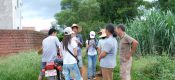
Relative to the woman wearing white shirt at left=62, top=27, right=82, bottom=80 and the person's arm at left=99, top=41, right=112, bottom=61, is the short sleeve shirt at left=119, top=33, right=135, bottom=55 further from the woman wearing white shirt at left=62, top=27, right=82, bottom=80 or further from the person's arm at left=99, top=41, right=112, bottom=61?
the woman wearing white shirt at left=62, top=27, right=82, bottom=80

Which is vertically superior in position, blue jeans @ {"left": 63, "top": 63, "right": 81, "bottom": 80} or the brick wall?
the brick wall

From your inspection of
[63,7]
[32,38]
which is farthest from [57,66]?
[63,7]

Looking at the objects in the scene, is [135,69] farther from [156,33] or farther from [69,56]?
[69,56]

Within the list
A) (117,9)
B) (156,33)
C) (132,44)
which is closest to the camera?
(132,44)

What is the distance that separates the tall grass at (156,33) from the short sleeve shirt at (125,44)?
579 cm

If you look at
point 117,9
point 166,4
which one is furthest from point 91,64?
point 117,9

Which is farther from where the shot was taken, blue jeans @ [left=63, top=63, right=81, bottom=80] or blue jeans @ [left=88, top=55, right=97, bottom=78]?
blue jeans @ [left=88, top=55, right=97, bottom=78]

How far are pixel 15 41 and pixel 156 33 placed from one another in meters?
5.81

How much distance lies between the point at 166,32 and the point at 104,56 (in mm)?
6814

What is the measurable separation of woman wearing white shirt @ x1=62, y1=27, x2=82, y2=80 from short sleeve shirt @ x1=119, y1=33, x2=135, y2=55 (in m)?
1.29

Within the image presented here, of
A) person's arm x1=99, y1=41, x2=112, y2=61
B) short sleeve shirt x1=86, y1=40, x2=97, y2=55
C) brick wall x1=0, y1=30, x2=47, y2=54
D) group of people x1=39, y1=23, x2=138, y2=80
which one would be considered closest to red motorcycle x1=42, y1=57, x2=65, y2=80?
group of people x1=39, y1=23, x2=138, y2=80

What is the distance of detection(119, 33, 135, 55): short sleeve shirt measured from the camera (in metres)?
10.4

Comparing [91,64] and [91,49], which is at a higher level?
[91,49]

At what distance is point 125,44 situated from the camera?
10.5 metres
